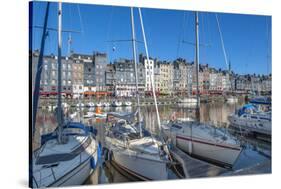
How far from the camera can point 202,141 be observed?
5082 mm

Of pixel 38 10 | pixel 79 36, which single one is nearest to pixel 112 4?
pixel 79 36

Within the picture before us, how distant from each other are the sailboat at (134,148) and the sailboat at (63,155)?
29 centimetres

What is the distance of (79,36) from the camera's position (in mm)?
4355

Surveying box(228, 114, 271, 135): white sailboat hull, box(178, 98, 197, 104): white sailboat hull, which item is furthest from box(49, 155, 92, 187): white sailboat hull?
box(228, 114, 271, 135): white sailboat hull

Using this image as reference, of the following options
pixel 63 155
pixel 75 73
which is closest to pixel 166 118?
pixel 75 73

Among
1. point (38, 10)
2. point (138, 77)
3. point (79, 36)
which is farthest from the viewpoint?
point (138, 77)

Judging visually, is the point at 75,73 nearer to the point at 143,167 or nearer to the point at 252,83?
the point at 143,167

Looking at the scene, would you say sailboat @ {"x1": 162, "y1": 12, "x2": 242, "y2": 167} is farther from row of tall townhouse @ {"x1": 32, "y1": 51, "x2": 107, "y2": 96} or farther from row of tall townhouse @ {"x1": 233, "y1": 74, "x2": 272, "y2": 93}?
row of tall townhouse @ {"x1": 32, "y1": 51, "x2": 107, "y2": 96}

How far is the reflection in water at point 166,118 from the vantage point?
4203 mm

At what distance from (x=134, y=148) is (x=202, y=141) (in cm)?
112

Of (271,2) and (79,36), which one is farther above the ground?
(271,2)

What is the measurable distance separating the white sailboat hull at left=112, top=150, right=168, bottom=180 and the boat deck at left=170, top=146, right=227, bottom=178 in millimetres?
402
